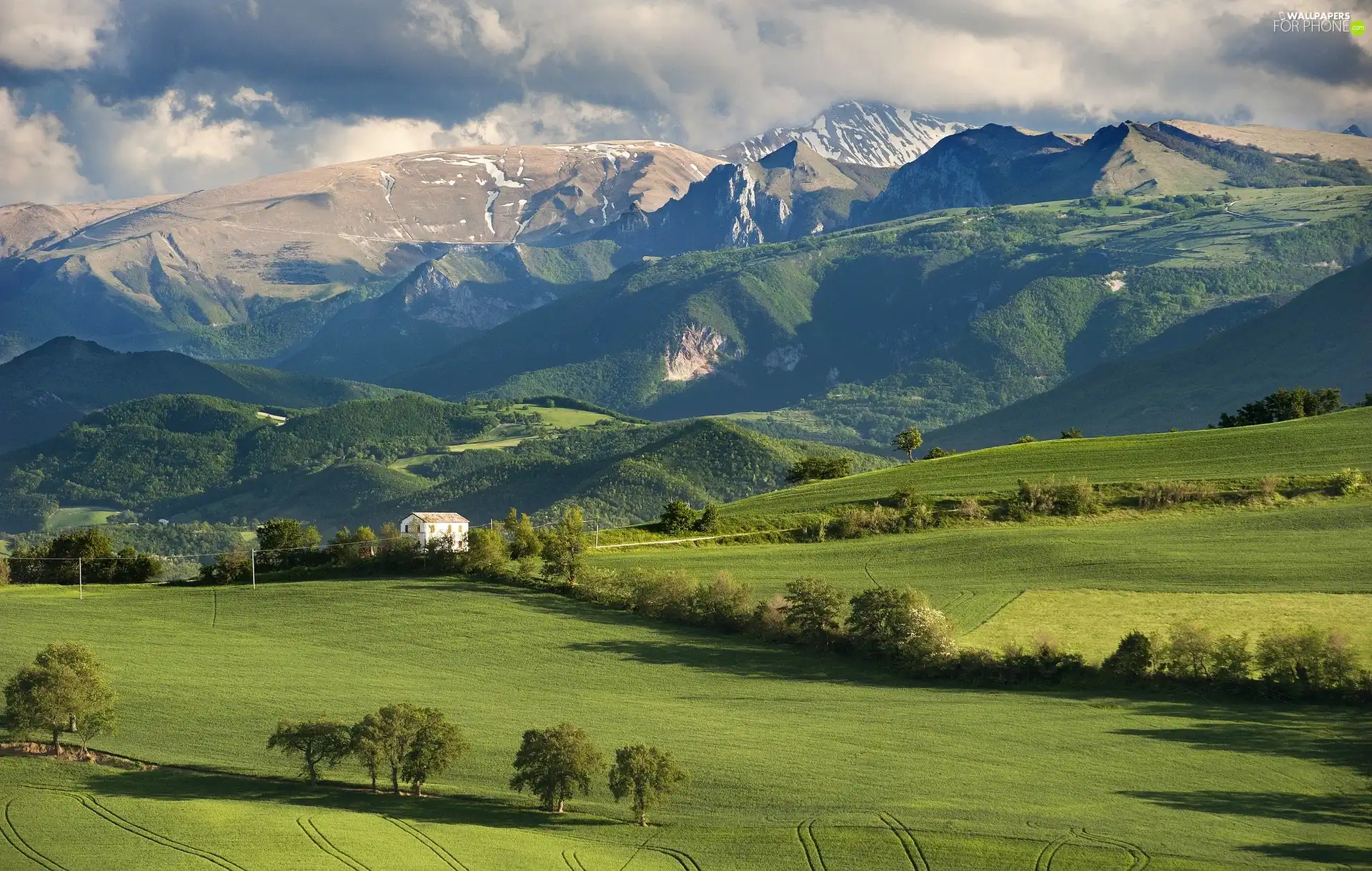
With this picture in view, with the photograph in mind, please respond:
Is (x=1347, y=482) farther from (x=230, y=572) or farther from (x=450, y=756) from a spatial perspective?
(x=230, y=572)

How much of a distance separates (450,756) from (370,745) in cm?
434

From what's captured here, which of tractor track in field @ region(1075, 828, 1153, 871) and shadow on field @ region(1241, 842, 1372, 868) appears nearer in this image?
shadow on field @ region(1241, 842, 1372, 868)

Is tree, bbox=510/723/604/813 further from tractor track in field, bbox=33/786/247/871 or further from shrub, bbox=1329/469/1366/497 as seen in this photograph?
shrub, bbox=1329/469/1366/497

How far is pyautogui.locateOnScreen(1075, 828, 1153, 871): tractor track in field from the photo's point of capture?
230 feet

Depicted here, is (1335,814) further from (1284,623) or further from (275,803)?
(275,803)

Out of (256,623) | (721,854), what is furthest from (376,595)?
(721,854)

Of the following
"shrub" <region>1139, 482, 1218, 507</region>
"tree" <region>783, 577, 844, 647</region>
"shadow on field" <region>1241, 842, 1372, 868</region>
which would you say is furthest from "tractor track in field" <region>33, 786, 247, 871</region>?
"shrub" <region>1139, 482, 1218, 507</region>

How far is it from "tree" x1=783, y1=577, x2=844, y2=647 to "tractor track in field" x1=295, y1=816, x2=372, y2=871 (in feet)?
160

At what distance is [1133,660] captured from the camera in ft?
339

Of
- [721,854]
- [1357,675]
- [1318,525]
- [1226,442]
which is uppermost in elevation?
[1226,442]

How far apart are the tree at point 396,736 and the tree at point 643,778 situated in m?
12.0

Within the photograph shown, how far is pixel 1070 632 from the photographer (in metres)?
112

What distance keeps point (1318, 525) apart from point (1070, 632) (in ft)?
127

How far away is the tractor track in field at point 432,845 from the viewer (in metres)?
71.8
